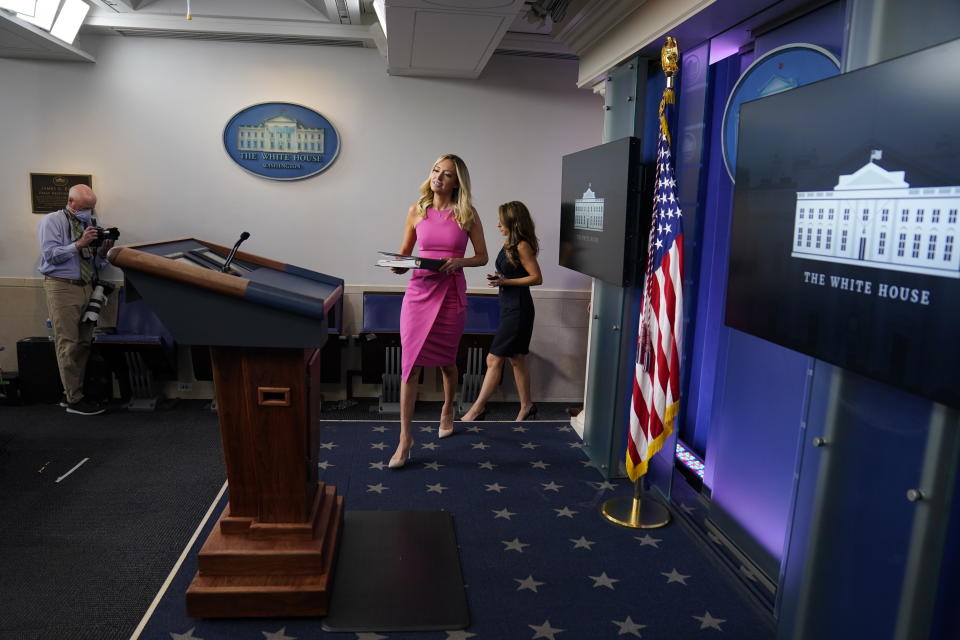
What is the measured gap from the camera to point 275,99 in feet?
18.6

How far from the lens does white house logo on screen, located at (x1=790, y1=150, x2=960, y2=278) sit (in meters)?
1.58

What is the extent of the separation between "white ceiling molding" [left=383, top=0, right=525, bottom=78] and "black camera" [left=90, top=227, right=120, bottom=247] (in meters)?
2.58

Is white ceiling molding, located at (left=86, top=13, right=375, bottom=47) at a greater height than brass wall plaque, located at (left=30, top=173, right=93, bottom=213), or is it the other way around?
white ceiling molding, located at (left=86, top=13, right=375, bottom=47)

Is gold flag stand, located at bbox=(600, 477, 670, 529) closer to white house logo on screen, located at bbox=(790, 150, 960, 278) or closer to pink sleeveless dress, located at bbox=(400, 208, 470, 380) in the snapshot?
pink sleeveless dress, located at bbox=(400, 208, 470, 380)

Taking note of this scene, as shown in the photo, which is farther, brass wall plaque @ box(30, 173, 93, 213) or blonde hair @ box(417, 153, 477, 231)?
brass wall plaque @ box(30, 173, 93, 213)

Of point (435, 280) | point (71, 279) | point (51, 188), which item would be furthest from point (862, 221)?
point (51, 188)

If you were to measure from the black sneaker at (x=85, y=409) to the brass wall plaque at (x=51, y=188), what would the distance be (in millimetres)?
1665

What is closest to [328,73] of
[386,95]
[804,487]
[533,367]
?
[386,95]

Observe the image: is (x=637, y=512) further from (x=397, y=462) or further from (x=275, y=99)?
(x=275, y=99)

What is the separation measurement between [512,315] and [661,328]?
6.09ft

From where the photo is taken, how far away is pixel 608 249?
12.6 ft

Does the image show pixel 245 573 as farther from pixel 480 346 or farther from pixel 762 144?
pixel 480 346

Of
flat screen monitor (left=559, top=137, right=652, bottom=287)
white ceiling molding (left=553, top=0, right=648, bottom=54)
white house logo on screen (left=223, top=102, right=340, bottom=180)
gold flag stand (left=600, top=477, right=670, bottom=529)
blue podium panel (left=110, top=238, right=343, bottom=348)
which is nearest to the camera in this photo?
blue podium panel (left=110, top=238, right=343, bottom=348)

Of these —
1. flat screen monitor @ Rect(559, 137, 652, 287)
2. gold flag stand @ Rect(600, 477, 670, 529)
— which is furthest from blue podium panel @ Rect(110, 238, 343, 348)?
gold flag stand @ Rect(600, 477, 670, 529)
